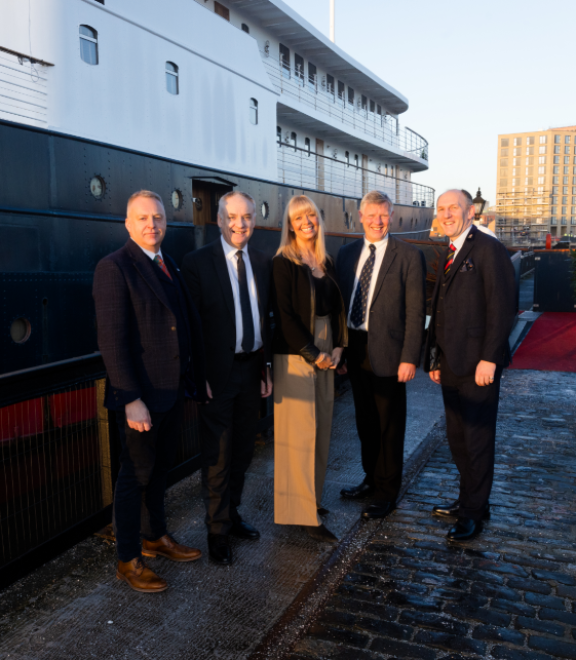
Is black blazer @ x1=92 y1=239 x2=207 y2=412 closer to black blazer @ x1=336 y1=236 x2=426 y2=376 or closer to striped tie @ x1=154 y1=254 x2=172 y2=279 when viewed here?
striped tie @ x1=154 y1=254 x2=172 y2=279

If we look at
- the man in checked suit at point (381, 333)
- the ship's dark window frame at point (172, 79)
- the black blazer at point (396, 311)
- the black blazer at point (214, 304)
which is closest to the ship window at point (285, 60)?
the ship's dark window frame at point (172, 79)

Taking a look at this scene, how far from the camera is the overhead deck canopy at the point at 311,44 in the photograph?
14.0m

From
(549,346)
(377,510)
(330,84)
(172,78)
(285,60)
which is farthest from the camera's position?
(330,84)

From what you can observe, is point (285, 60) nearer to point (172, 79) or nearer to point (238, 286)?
point (172, 79)

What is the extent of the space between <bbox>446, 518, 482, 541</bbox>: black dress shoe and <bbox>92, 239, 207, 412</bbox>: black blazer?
1801 mm

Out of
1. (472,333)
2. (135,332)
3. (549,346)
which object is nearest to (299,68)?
(549,346)

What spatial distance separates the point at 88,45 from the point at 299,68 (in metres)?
10.5

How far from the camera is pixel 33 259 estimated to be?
6.25 metres

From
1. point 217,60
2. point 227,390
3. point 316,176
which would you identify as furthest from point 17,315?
point 316,176

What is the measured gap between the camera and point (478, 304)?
3.38 m

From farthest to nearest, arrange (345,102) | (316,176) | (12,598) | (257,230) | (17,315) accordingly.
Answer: (345,102) → (316,176) → (257,230) → (17,315) → (12,598)

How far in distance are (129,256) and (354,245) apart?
5.31 feet

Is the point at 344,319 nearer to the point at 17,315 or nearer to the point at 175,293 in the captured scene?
the point at 175,293

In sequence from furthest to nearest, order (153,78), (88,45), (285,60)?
(285,60) → (153,78) → (88,45)
